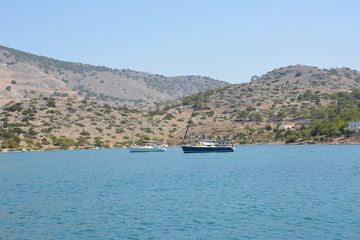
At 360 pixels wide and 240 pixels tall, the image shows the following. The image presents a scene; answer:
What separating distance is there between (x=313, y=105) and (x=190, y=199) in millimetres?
147943

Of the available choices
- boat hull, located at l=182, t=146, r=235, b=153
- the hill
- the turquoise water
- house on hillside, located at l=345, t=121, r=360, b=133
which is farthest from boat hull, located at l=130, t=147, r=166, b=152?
the turquoise water

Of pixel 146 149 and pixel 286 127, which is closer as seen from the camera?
pixel 146 149

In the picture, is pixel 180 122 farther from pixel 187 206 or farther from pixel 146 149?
pixel 187 206

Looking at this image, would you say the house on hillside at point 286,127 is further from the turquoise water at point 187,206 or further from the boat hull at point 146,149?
the turquoise water at point 187,206

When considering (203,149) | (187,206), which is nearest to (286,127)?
(203,149)

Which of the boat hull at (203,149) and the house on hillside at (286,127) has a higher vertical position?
the house on hillside at (286,127)

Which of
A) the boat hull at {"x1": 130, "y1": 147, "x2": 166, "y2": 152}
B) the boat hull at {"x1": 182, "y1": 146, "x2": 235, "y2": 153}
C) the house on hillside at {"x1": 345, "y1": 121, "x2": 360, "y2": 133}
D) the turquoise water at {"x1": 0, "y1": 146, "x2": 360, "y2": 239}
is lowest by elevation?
the turquoise water at {"x1": 0, "y1": 146, "x2": 360, "y2": 239}

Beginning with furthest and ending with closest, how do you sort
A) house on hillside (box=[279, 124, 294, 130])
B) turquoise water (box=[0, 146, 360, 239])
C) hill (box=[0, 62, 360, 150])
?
1. house on hillside (box=[279, 124, 294, 130])
2. hill (box=[0, 62, 360, 150])
3. turquoise water (box=[0, 146, 360, 239])

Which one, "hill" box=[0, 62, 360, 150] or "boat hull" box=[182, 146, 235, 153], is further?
"hill" box=[0, 62, 360, 150]

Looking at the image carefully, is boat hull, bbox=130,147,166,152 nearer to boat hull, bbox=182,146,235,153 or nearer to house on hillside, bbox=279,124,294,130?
boat hull, bbox=182,146,235,153

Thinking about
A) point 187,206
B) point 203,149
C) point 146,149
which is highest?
point 203,149

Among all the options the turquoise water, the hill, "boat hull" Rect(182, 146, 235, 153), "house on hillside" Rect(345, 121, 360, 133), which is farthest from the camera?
the hill

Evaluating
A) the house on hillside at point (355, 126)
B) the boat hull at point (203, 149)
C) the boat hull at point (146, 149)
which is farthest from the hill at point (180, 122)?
the boat hull at point (203, 149)

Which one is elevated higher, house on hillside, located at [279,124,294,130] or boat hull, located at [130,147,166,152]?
house on hillside, located at [279,124,294,130]
